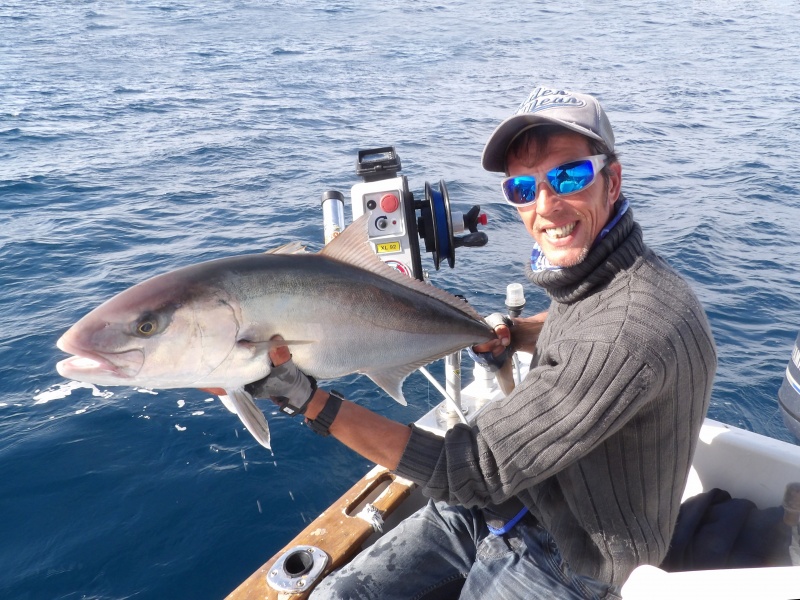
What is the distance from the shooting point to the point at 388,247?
329 cm

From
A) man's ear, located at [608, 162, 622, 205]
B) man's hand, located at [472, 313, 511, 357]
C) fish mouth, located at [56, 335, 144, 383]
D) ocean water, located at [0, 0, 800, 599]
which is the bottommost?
ocean water, located at [0, 0, 800, 599]

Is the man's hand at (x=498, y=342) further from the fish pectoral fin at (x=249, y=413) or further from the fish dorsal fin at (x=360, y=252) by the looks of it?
the fish pectoral fin at (x=249, y=413)

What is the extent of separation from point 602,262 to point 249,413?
136 cm

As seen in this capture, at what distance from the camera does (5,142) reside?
12883 millimetres

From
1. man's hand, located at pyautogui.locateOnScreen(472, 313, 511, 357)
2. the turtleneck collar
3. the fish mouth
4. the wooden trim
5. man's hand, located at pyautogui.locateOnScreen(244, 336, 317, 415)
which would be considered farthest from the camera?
man's hand, located at pyautogui.locateOnScreen(472, 313, 511, 357)

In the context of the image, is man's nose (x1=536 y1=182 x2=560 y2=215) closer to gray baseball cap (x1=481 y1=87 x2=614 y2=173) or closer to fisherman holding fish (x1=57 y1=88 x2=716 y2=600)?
fisherman holding fish (x1=57 y1=88 x2=716 y2=600)

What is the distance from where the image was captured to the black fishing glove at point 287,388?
2.17 meters

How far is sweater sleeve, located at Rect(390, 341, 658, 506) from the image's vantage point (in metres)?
1.97

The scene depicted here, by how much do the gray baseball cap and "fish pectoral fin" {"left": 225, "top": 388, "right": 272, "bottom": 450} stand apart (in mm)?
1341

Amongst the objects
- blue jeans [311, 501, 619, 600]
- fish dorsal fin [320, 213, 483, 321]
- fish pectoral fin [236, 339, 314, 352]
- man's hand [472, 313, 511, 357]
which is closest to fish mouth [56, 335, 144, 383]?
fish pectoral fin [236, 339, 314, 352]

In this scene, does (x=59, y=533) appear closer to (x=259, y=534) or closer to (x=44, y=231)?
(x=259, y=534)

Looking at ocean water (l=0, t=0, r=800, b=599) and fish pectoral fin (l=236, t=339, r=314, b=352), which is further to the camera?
ocean water (l=0, t=0, r=800, b=599)

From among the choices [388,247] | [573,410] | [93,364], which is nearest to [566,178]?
[573,410]

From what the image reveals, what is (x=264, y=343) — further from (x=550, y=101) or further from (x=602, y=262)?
(x=550, y=101)
